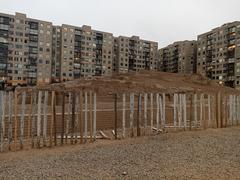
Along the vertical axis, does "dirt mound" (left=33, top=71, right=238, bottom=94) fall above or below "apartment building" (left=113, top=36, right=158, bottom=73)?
below

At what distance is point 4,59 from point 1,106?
5859cm

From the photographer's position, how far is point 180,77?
46562 millimetres

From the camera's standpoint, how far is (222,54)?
244 ft

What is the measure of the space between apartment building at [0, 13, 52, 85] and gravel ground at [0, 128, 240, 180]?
58.4m

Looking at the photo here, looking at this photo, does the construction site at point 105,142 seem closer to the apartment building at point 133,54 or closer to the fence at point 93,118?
the fence at point 93,118

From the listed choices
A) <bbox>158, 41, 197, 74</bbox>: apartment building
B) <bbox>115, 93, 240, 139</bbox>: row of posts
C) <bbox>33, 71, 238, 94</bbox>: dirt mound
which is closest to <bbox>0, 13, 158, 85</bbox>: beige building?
<bbox>158, 41, 197, 74</bbox>: apartment building

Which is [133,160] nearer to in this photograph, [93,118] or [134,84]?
[93,118]

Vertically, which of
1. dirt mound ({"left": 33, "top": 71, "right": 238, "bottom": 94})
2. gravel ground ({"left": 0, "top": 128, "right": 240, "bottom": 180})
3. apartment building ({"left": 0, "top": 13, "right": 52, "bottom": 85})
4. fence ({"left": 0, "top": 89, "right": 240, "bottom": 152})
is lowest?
gravel ground ({"left": 0, "top": 128, "right": 240, "bottom": 180})

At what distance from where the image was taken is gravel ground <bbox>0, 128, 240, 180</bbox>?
6141 mm

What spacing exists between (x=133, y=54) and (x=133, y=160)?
81201 millimetres

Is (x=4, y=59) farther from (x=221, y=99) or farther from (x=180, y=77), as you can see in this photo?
(x=221, y=99)

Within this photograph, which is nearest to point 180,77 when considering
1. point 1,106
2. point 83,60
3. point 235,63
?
point 235,63

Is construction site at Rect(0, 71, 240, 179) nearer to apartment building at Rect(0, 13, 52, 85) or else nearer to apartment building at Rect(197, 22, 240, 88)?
apartment building at Rect(0, 13, 52, 85)

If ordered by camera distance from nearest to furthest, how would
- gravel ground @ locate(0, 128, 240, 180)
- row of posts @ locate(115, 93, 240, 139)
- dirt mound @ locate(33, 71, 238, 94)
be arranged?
gravel ground @ locate(0, 128, 240, 180) → row of posts @ locate(115, 93, 240, 139) → dirt mound @ locate(33, 71, 238, 94)
